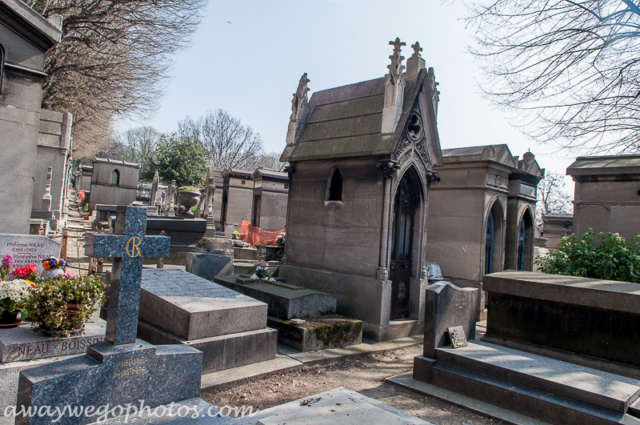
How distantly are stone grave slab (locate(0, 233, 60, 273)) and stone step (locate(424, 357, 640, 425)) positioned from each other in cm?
631

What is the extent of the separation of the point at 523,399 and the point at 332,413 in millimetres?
2590

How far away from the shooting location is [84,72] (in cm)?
1844

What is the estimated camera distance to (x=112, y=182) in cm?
2709

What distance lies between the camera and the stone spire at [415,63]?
27.5 ft

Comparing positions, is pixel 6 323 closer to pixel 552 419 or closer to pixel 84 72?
pixel 552 419

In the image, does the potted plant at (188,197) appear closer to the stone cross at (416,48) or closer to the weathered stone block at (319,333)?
the stone cross at (416,48)

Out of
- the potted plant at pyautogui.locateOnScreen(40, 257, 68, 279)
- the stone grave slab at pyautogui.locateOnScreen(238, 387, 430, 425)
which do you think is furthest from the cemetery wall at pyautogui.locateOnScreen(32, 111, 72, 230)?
the stone grave slab at pyautogui.locateOnScreen(238, 387, 430, 425)

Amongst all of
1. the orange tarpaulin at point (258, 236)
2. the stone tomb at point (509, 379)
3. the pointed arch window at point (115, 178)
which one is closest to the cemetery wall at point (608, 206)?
the stone tomb at point (509, 379)

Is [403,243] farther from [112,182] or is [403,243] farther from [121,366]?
[112,182]

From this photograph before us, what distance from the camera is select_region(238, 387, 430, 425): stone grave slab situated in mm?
3121

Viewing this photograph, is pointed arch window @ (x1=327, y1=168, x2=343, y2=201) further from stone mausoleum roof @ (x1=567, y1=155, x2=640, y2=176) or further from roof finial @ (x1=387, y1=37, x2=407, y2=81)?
stone mausoleum roof @ (x1=567, y1=155, x2=640, y2=176)

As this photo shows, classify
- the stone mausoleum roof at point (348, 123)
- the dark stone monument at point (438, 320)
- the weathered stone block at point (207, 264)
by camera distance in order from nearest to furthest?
the dark stone monument at point (438, 320)
the stone mausoleum roof at point (348, 123)
the weathered stone block at point (207, 264)

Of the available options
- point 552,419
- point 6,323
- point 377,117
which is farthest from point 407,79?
point 6,323

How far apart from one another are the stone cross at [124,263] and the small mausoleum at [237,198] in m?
18.0
